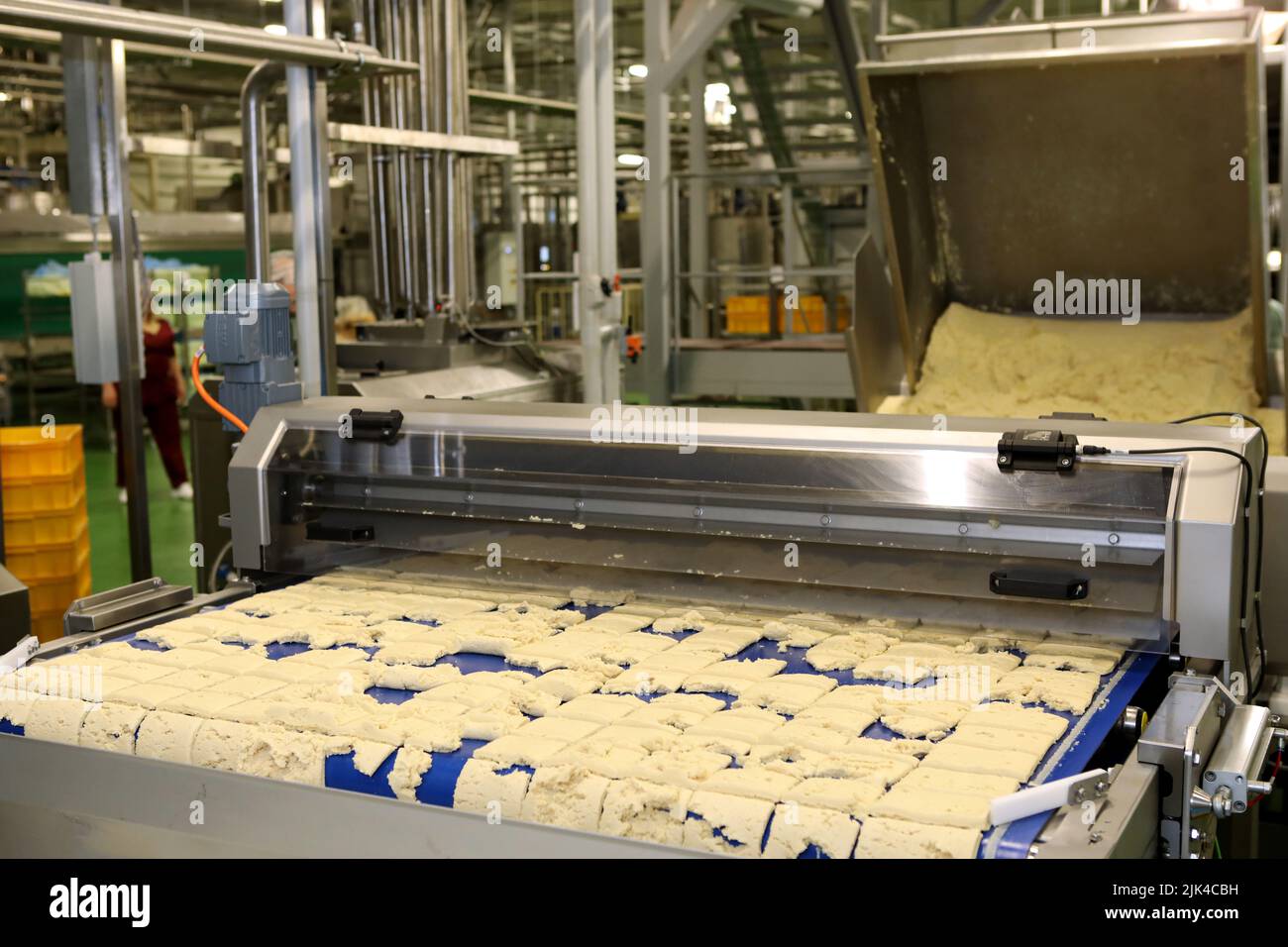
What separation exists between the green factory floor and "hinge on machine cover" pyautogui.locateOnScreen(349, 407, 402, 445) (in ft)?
9.56

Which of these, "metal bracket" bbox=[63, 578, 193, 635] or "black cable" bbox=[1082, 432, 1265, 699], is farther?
"metal bracket" bbox=[63, 578, 193, 635]

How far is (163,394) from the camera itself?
25.0 ft

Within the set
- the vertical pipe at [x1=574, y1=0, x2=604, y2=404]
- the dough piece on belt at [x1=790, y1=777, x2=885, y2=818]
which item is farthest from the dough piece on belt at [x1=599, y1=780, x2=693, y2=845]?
the vertical pipe at [x1=574, y1=0, x2=604, y2=404]

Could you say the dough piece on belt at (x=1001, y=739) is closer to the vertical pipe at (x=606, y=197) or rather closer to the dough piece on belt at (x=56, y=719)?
the dough piece on belt at (x=56, y=719)

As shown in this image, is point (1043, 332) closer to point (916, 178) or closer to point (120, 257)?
point (916, 178)

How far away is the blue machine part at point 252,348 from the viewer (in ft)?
8.83

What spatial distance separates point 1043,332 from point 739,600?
2.24m

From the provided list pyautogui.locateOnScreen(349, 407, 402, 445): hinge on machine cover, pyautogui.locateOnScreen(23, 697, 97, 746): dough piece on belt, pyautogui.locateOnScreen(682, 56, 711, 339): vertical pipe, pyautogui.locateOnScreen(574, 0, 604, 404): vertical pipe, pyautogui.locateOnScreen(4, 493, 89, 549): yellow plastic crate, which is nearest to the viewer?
pyautogui.locateOnScreen(23, 697, 97, 746): dough piece on belt

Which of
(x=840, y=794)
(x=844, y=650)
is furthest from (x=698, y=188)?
(x=840, y=794)

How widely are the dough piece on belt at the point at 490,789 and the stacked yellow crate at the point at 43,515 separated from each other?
357cm

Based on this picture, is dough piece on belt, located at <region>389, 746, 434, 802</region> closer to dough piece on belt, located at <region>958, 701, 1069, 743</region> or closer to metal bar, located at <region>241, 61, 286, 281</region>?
dough piece on belt, located at <region>958, 701, 1069, 743</region>

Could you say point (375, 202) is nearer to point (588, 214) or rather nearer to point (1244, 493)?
point (588, 214)

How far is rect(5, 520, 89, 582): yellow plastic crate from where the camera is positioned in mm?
4695

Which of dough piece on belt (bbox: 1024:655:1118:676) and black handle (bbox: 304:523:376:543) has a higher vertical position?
black handle (bbox: 304:523:376:543)
